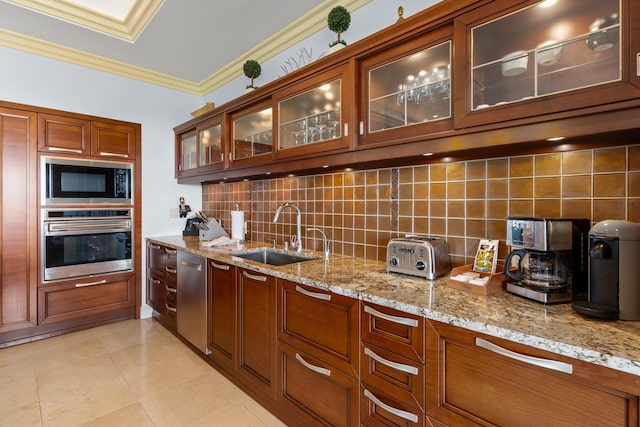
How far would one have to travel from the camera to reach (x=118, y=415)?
179 centimetres

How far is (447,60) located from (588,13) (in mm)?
481

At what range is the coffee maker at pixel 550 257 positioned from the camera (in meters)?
1.12

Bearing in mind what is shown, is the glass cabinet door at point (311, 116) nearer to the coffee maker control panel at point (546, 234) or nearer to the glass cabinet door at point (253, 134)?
the glass cabinet door at point (253, 134)

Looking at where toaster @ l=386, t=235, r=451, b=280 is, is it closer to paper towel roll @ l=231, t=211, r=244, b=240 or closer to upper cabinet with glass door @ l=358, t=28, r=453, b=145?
upper cabinet with glass door @ l=358, t=28, r=453, b=145

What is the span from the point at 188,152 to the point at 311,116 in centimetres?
201

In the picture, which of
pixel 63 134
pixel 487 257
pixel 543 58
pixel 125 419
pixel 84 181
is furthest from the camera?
pixel 84 181

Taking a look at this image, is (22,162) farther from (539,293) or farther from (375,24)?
(539,293)

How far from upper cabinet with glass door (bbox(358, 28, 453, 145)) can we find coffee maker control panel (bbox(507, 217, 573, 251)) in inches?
20.6

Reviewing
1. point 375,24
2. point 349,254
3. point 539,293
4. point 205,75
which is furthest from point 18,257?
point 539,293

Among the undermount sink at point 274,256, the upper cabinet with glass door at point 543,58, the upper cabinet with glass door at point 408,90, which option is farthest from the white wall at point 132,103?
the upper cabinet with glass door at point 543,58

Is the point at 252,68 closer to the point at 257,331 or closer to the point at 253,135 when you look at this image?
the point at 253,135

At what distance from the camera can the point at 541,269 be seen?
1197mm

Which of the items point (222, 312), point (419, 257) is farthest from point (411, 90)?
point (222, 312)

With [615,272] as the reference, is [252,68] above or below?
above
